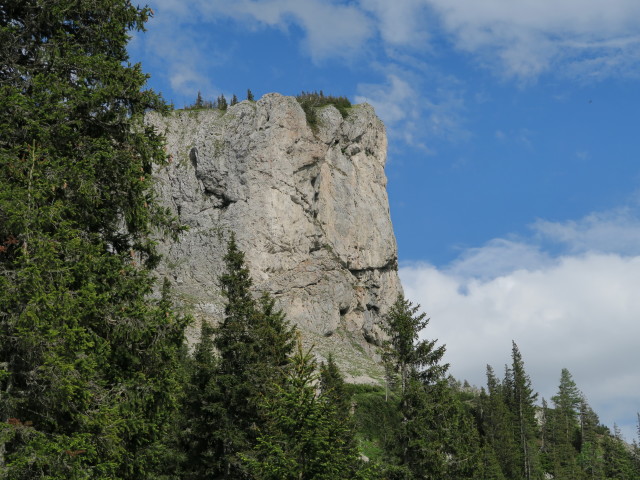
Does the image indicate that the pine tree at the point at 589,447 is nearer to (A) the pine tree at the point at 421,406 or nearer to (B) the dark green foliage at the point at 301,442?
(A) the pine tree at the point at 421,406

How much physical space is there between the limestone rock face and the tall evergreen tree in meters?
77.4

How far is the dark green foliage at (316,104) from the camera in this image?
112 m

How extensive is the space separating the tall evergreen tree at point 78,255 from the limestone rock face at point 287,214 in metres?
77.4

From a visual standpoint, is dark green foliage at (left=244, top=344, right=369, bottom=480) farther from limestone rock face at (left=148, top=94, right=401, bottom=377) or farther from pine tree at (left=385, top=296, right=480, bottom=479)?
limestone rock face at (left=148, top=94, right=401, bottom=377)

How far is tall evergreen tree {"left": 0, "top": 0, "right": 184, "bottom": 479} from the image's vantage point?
9.34m

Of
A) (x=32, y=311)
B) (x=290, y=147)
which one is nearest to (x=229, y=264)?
(x=32, y=311)

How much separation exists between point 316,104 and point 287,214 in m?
25.7

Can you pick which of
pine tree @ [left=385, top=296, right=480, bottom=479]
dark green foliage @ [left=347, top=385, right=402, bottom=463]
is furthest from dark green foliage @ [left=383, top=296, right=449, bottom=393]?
dark green foliage @ [left=347, top=385, right=402, bottom=463]

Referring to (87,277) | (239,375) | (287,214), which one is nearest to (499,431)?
(287,214)

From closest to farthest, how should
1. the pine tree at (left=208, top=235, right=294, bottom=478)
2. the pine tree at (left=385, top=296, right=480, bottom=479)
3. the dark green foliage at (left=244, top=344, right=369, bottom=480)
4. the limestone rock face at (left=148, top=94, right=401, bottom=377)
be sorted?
the dark green foliage at (left=244, top=344, right=369, bottom=480) → the pine tree at (left=208, top=235, right=294, bottom=478) → the pine tree at (left=385, top=296, right=480, bottom=479) → the limestone rock face at (left=148, top=94, right=401, bottom=377)

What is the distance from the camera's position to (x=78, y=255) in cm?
1042

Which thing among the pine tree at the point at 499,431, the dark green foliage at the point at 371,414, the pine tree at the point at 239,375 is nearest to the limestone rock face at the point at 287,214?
the pine tree at the point at 499,431

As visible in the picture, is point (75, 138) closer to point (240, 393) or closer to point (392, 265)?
point (240, 393)

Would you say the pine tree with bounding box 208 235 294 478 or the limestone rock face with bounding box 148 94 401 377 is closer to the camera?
the pine tree with bounding box 208 235 294 478
